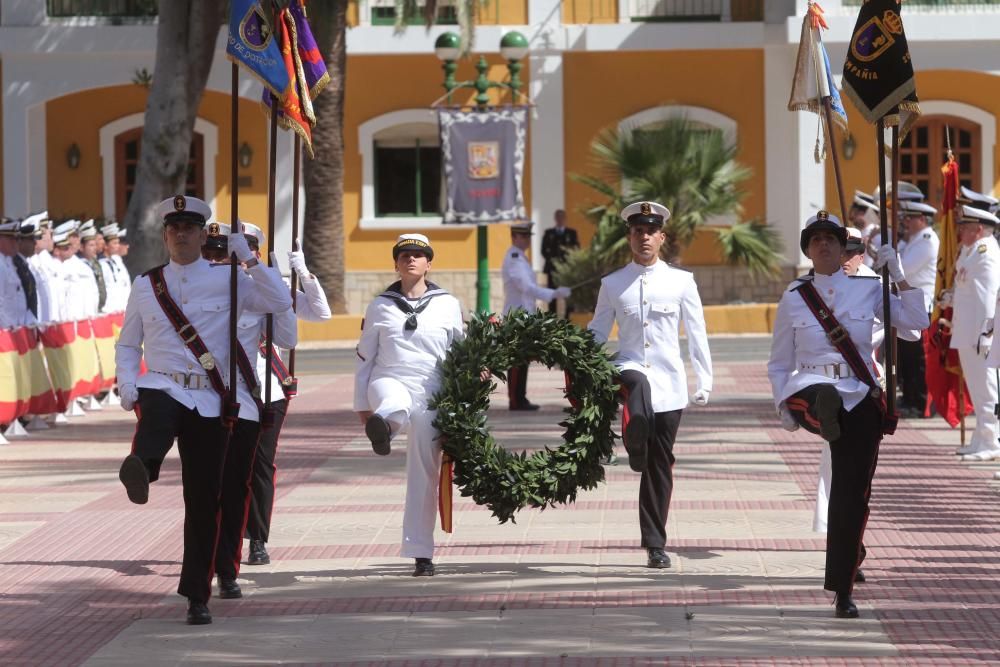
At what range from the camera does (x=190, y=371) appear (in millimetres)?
8852

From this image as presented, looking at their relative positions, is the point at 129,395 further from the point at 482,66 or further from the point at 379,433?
the point at 482,66

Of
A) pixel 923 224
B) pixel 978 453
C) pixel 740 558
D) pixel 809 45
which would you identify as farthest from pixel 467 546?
pixel 923 224

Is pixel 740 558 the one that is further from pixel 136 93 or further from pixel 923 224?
pixel 136 93

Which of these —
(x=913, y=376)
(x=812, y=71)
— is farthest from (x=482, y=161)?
(x=812, y=71)

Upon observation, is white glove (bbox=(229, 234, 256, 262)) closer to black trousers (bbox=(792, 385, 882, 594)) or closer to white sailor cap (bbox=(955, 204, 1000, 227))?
black trousers (bbox=(792, 385, 882, 594))

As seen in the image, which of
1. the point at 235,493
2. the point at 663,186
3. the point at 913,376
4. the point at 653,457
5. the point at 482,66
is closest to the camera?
the point at 235,493

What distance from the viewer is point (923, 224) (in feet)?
55.6

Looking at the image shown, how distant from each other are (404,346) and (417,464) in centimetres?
63

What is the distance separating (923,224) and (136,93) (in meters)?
21.7

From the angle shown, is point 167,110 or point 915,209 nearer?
point 915,209

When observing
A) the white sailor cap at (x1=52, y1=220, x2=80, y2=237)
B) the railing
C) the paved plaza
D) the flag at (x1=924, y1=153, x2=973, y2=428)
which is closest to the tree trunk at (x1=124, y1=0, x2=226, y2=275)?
the white sailor cap at (x1=52, y1=220, x2=80, y2=237)

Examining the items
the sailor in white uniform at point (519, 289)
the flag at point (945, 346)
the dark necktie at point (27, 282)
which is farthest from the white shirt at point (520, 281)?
the dark necktie at point (27, 282)

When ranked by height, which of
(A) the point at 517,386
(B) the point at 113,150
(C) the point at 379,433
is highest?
(B) the point at 113,150

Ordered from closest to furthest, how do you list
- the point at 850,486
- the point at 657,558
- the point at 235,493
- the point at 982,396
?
the point at 850,486 → the point at 235,493 → the point at 657,558 → the point at 982,396
